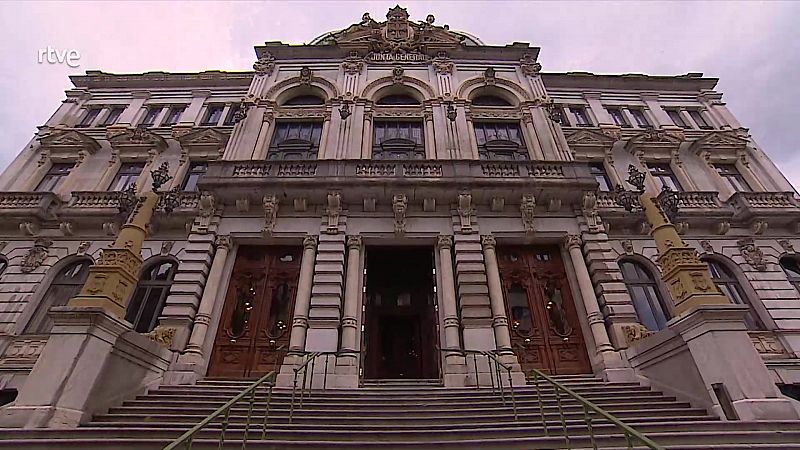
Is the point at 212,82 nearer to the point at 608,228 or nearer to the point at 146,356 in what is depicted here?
the point at 146,356

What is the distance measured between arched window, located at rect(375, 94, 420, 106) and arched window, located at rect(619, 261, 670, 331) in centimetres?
1194

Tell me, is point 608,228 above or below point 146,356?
above

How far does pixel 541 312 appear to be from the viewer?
12.2m

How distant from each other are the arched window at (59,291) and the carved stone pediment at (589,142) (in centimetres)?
2208

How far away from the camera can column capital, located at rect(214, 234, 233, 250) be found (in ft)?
41.5

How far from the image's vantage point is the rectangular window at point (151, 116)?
20675 millimetres

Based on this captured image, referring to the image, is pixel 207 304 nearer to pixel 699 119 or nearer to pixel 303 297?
pixel 303 297

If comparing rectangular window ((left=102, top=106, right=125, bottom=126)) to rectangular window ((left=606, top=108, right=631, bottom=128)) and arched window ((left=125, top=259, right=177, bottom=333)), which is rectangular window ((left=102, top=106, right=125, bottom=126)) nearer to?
arched window ((left=125, top=259, right=177, bottom=333))

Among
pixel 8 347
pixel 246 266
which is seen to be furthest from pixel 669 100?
pixel 8 347

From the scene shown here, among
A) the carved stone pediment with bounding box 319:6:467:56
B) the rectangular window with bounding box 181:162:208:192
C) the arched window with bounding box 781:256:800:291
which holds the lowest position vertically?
the arched window with bounding box 781:256:800:291

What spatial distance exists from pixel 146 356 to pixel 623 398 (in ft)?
35.9

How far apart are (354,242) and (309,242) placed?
4.94ft

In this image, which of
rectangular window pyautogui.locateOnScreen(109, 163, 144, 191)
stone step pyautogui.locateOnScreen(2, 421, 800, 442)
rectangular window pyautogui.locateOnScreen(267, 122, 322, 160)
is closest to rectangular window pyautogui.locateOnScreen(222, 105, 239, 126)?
rectangular window pyautogui.locateOnScreen(267, 122, 322, 160)

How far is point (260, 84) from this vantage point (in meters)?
18.8
